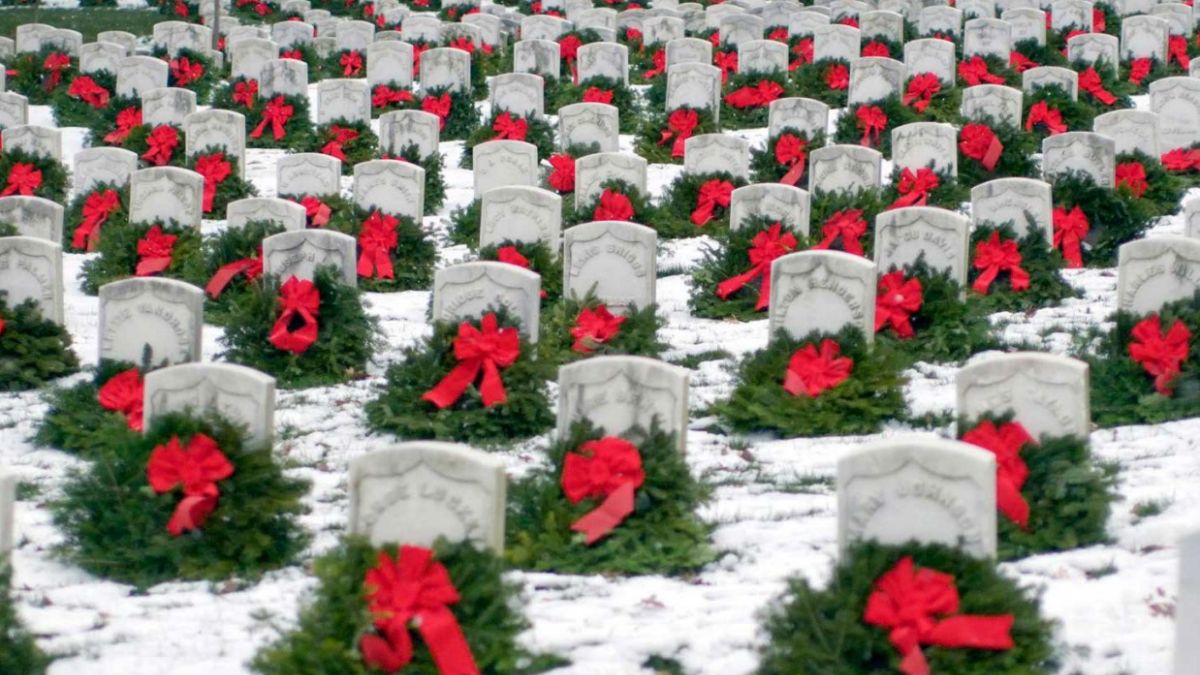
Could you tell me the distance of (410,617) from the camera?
4.99 meters

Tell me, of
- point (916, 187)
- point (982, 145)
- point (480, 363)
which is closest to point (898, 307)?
point (480, 363)

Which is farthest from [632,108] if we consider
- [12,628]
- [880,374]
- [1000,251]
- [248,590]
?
[12,628]

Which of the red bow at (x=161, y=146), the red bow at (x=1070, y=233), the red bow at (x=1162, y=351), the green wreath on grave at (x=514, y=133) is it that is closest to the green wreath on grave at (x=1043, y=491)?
the red bow at (x=1162, y=351)

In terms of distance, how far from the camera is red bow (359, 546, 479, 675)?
496 centimetres

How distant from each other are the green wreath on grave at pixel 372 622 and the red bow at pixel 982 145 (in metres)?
6.69

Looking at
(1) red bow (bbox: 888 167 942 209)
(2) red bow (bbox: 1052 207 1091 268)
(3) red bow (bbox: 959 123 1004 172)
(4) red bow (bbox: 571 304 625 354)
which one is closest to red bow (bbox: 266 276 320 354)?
(4) red bow (bbox: 571 304 625 354)

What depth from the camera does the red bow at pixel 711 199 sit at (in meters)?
10.9

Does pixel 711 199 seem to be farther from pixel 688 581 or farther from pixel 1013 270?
pixel 688 581

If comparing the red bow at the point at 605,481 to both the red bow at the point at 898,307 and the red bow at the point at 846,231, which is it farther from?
the red bow at the point at 846,231

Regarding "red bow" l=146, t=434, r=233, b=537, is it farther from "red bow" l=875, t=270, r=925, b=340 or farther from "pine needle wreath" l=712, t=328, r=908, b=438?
"red bow" l=875, t=270, r=925, b=340

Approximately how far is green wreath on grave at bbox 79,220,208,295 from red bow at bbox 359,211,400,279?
2.98 ft

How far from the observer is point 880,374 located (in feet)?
24.8

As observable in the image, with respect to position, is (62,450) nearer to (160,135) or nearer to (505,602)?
(505,602)

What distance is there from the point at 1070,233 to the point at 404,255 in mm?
3751
